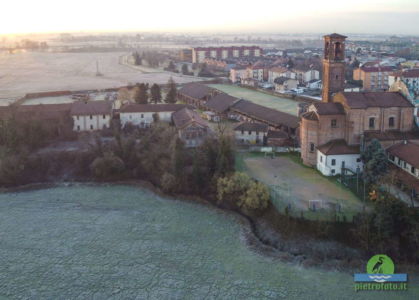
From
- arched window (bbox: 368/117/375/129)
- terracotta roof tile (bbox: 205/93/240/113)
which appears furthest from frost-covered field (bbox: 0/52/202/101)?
arched window (bbox: 368/117/375/129)

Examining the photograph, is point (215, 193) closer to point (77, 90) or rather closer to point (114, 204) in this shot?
point (114, 204)

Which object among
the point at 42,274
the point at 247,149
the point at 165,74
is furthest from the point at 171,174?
the point at 165,74

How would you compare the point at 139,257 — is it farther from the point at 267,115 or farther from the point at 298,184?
the point at 267,115

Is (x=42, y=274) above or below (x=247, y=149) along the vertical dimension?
below

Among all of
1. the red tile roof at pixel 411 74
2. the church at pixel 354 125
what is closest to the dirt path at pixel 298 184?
the church at pixel 354 125

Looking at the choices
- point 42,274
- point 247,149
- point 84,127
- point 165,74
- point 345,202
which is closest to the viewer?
point 42,274

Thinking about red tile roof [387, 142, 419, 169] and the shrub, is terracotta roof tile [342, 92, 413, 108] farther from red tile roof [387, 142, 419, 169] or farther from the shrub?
the shrub
